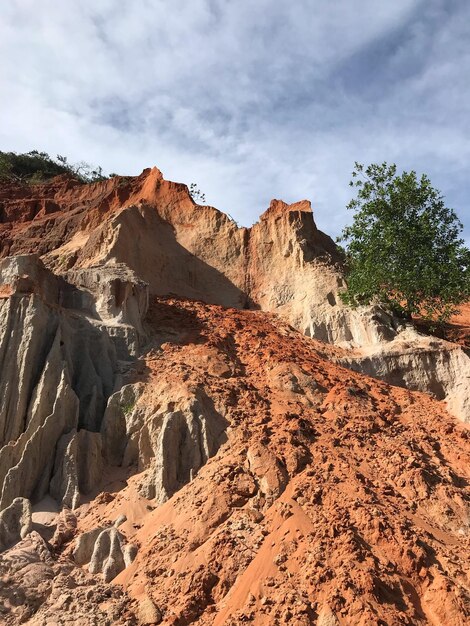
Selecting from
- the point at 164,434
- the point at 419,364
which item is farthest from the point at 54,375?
the point at 419,364

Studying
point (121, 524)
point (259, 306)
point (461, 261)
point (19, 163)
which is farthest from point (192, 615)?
point (19, 163)

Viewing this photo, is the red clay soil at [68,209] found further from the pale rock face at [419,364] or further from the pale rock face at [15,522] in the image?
the pale rock face at [15,522]

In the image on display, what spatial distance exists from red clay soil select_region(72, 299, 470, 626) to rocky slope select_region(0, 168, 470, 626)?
0.12 feet

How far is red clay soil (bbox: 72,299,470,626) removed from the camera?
8531mm

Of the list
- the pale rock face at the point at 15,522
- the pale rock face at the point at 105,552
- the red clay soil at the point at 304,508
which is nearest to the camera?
the red clay soil at the point at 304,508

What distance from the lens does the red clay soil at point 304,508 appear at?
8531 millimetres

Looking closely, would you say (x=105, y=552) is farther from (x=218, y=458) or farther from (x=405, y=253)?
(x=405, y=253)

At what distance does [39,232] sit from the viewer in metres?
25.6

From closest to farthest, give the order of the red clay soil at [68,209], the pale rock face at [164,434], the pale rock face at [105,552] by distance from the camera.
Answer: the pale rock face at [105,552], the pale rock face at [164,434], the red clay soil at [68,209]

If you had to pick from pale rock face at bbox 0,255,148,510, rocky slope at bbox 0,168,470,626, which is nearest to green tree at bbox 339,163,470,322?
Answer: rocky slope at bbox 0,168,470,626

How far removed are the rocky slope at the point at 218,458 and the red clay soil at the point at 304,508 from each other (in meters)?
0.04

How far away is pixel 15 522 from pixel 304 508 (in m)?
5.31

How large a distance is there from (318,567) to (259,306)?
1342 centimetres

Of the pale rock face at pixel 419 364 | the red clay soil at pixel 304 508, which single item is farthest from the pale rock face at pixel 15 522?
the pale rock face at pixel 419 364
